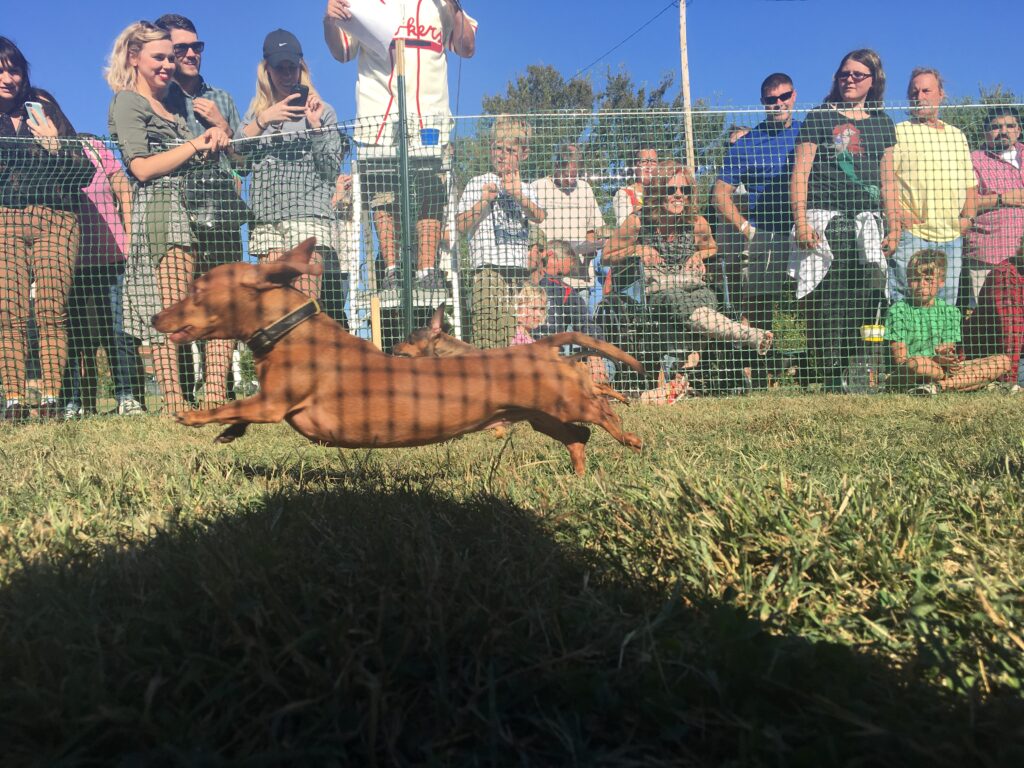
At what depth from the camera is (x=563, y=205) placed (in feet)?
22.7

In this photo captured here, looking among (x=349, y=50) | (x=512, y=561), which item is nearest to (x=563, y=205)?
(x=349, y=50)

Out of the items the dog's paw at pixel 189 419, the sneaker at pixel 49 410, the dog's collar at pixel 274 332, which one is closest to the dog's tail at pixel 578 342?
the dog's collar at pixel 274 332

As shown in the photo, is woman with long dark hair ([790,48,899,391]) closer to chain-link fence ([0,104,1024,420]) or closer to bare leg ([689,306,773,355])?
chain-link fence ([0,104,1024,420])

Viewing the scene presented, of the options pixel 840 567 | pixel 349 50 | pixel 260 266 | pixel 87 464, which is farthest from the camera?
pixel 349 50

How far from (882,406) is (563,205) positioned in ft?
9.76

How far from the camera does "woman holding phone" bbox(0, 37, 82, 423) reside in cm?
649

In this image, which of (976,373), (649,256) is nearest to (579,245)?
(649,256)

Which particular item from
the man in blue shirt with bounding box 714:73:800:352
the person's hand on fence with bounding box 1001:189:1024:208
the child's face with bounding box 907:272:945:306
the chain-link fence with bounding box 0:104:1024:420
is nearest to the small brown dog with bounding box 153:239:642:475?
the chain-link fence with bounding box 0:104:1024:420

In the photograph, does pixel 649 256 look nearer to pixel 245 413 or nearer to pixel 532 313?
pixel 532 313

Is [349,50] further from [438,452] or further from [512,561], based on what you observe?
[512,561]

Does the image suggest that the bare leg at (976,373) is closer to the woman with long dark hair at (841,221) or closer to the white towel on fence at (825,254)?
the woman with long dark hair at (841,221)

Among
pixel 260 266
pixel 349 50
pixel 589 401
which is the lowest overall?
pixel 589 401

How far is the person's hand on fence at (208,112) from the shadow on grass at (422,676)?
6.01 metres

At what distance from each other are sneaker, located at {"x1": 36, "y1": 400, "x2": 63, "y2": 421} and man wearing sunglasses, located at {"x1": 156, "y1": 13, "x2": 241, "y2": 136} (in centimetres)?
256
